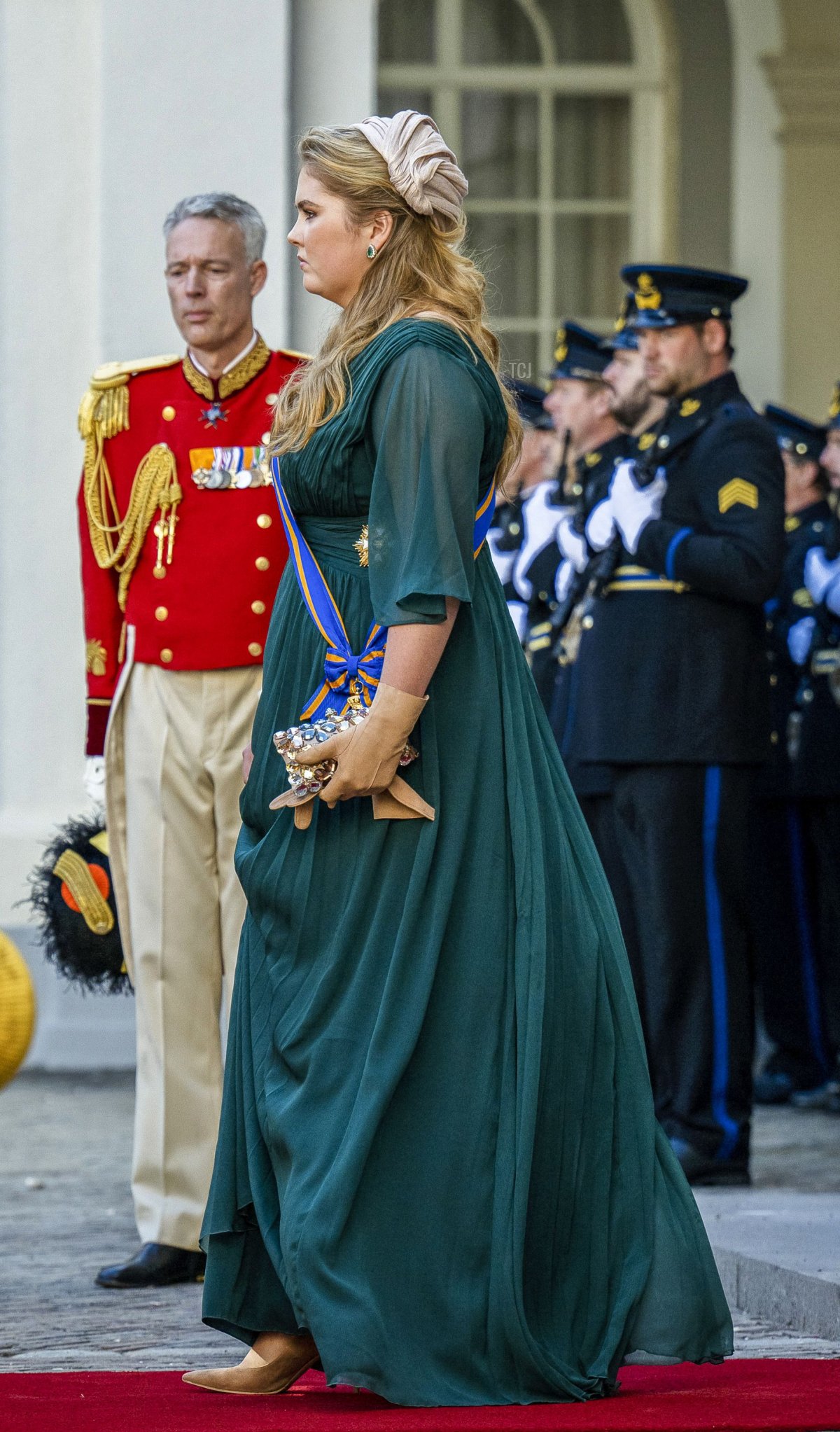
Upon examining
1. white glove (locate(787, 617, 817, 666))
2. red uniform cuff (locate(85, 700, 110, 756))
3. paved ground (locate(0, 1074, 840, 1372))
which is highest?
white glove (locate(787, 617, 817, 666))

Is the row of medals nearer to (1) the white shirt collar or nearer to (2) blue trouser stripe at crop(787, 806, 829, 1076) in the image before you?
(1) the white shirt collar

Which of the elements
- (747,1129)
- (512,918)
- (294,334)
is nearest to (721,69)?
(294,334)

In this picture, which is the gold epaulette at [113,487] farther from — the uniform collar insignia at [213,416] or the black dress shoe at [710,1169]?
the black dress shoe at [710,1169]

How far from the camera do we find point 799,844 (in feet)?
26.5

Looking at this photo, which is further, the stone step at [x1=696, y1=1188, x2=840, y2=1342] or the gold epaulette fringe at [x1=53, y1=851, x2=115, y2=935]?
the gold epaulette fringe at [x1=53, y1=851, x2=115, y2=935]

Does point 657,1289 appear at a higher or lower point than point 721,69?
lower

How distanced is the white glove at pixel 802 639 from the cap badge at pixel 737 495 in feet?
7.13

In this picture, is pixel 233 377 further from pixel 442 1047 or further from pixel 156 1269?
pixel 442 1047

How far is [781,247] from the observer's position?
398 inches

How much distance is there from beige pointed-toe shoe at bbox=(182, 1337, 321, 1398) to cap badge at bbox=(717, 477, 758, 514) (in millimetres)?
2865

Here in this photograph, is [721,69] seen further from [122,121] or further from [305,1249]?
[305,1249]

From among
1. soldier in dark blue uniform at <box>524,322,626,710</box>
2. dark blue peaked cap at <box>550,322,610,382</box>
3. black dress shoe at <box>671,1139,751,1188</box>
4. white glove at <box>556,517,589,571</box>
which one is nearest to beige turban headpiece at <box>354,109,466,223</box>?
black dress shoe at <box>671,1139,751,1188</box>

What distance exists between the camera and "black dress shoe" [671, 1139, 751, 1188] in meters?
5.63

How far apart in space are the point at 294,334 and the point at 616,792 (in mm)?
2562
